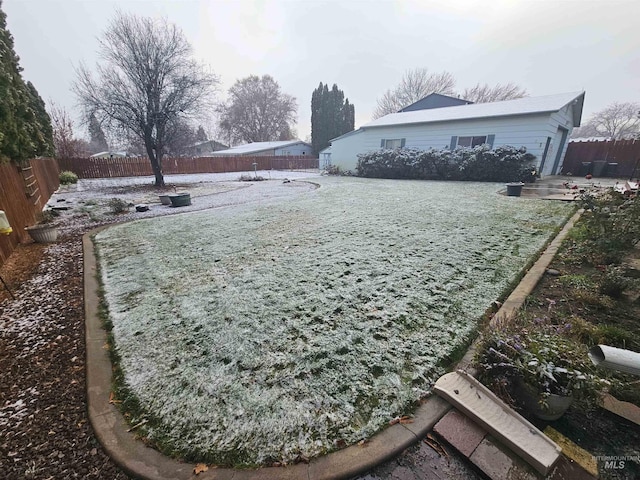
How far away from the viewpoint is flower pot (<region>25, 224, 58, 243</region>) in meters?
4.33

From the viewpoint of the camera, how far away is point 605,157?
535 inches

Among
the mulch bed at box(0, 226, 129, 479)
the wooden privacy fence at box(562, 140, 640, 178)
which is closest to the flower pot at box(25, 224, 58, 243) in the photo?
the mulch bed at box(0, 226, 129, 479)

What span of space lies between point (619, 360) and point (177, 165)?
949 inches

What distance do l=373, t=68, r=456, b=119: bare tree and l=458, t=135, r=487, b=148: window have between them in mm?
19242

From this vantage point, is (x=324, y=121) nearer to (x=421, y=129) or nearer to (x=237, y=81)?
(x=237, y=81)

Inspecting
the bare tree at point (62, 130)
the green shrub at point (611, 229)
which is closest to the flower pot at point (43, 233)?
the green shrub at point (611, 229)

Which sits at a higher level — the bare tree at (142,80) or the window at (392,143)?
the bare tree at (142,80)

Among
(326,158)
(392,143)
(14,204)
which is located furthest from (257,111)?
(14,204)

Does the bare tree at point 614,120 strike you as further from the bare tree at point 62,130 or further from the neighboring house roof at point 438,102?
the bare tree at point 62,130

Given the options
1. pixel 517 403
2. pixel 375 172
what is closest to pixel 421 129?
pixel 375 172

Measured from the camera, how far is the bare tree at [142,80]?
10953mm

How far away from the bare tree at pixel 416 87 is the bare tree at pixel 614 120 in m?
21.4

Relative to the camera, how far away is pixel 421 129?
1353cm

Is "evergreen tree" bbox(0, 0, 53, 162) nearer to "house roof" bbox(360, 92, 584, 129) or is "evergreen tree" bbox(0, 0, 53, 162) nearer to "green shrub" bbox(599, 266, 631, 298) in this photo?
"green shrub" bbox(599, 266, 631, 298)
